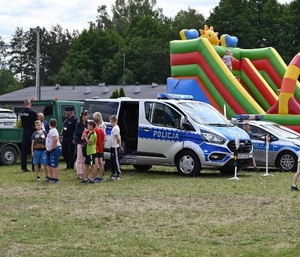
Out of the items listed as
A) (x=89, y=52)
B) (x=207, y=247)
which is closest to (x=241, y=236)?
(x=207, y=247)

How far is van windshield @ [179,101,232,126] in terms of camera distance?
17.9 metres

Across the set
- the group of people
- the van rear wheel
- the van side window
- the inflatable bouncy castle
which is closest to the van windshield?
the van side window

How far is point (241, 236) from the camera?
911 centimetres

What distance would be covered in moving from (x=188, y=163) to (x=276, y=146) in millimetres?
3395

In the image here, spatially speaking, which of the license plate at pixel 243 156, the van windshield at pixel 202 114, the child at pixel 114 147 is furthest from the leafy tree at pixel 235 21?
the child at pixel 114 147

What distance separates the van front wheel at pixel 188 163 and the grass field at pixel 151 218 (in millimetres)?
806

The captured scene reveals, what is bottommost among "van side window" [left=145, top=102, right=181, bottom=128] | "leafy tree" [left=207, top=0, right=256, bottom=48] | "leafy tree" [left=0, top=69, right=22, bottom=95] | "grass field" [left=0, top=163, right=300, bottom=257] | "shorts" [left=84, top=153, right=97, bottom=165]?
"grass field" [left=0, top=163, right=300, bottom=257]

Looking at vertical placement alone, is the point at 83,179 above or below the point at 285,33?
below

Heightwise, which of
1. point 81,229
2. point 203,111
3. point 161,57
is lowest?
point 81,229

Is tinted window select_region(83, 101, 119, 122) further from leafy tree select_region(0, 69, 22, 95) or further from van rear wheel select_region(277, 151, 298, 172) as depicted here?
leafy tree select_region(0, 69, 22, 95)

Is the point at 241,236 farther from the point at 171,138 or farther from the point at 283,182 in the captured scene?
the point at 171,138

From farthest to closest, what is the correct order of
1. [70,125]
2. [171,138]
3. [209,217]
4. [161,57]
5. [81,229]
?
[161,57]
[70,125]
[171,138]
[209,217]
[81,229]

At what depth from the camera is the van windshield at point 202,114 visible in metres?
17.9

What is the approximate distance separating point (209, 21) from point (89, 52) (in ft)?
72.9
